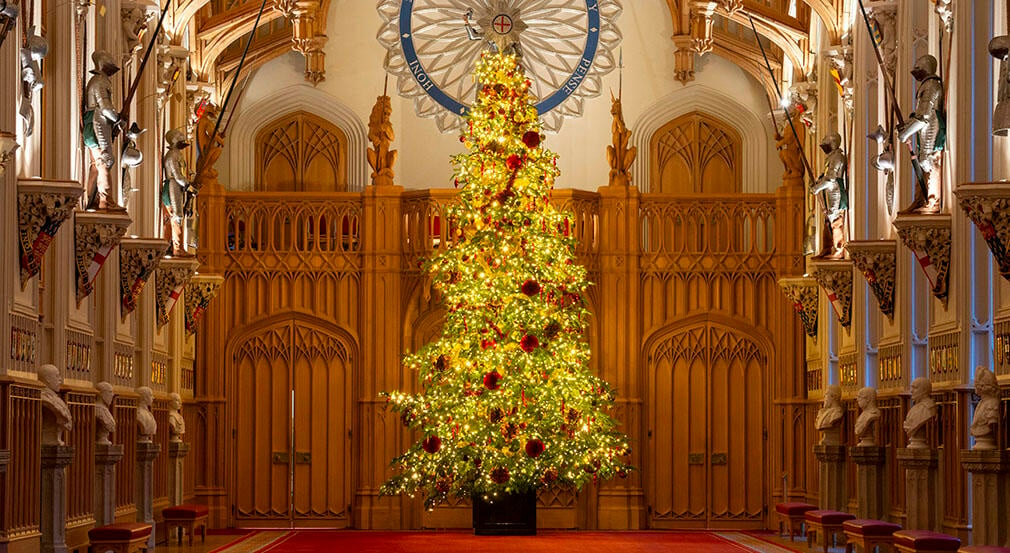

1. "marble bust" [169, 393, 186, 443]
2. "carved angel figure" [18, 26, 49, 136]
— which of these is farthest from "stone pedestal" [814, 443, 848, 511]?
"carved angel figure" [18, 26, 49, 136]

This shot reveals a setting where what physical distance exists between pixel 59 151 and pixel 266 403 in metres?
8.03

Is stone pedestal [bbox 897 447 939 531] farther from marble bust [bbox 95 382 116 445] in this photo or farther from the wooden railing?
marble bust [bbox 95 382 116 445]

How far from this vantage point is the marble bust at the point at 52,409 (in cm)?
→ 1431

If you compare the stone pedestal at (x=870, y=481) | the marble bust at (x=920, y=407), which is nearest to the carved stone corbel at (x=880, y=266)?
the stone pedestal at (x=870, y=481)

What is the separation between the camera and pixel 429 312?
22.7 meters

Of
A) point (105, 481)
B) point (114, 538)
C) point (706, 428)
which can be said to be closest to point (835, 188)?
point (706, 428)

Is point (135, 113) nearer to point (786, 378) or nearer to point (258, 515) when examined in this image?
point (258, 515)

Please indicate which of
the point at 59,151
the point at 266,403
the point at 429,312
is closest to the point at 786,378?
the point at 429,312

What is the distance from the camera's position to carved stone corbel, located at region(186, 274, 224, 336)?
21.5 m

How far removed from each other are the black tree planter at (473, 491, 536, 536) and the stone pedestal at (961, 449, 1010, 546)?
7.75 metres

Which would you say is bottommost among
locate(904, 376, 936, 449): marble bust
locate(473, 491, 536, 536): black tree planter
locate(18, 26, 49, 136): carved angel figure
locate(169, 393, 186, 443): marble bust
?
locate(473, 491, 536, 536): black tree planter

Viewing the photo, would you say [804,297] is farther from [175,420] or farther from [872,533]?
[175,420]

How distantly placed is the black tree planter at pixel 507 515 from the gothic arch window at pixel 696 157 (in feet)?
19.5

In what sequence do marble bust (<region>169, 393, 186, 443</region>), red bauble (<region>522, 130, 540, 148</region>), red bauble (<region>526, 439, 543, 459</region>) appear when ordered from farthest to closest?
marble bust (<region>169, 393, 186, 443</region>) → red bauble (<region>522, 130, 540, 148</region>) → red bauble (<region>526, 439, 543, 459</region>)
